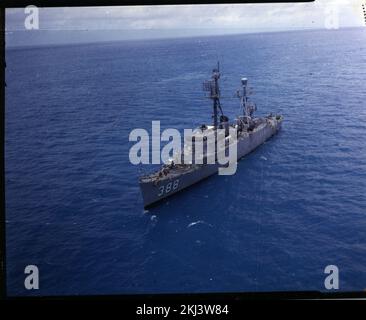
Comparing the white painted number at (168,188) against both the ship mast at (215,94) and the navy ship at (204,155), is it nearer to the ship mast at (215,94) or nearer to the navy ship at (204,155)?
the navy ship at (204,155)

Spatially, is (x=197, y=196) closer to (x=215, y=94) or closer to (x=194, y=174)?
(x=194, y=174)

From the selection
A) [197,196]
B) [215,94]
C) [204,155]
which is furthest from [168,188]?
[215,94]

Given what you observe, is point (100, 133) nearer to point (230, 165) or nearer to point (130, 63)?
point (230, 165)

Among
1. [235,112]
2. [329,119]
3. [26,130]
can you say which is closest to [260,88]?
[235,112]

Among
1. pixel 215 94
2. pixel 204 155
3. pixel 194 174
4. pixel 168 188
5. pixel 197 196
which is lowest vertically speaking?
pixel 197 196

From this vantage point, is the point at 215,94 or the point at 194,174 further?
the point at 215,94
